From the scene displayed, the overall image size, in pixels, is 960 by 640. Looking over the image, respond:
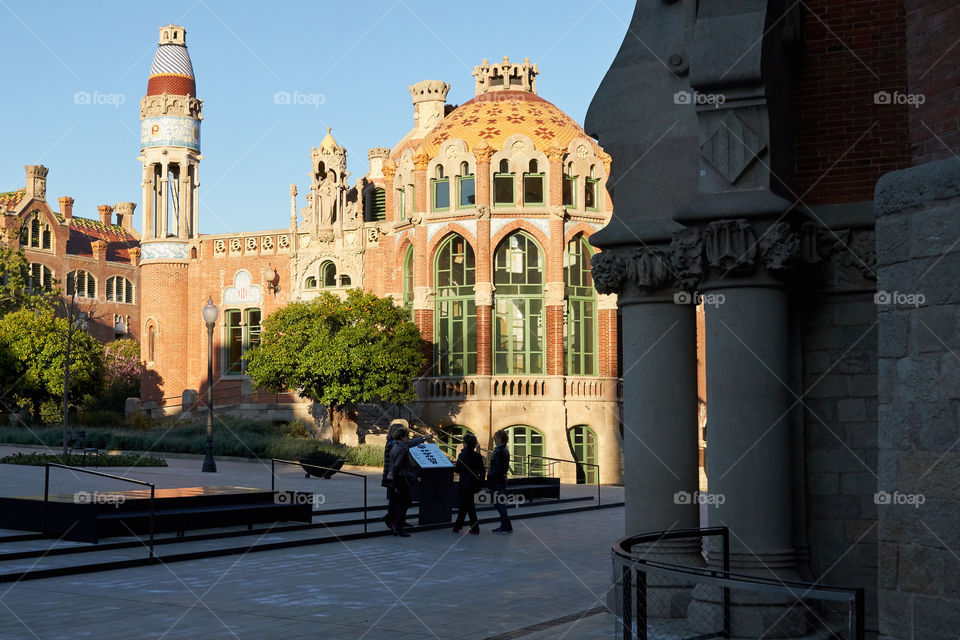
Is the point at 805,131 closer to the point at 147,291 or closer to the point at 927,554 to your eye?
the point at 927,554

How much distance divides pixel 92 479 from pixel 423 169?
21887 mm

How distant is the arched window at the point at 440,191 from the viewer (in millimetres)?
42875

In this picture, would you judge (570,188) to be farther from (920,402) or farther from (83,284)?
(83,284)

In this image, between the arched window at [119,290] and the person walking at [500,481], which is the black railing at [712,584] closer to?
the person walking at [500,481]

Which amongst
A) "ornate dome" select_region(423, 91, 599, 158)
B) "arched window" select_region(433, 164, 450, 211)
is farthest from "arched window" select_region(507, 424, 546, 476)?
"ornate dome" select_region(423, 91, 599, 158)

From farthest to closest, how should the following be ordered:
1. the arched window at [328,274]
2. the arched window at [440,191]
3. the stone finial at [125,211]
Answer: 1. the stone finial at [125,211]
2. the arched window at [328,274]
3. the arched window at [440,191]

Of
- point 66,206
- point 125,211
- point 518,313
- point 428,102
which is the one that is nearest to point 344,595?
point 518,313

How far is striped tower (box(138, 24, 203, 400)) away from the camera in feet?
175

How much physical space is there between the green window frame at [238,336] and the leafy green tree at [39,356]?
5818 mm

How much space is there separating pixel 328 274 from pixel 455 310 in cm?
917

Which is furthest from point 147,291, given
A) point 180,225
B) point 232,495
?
point 232,495

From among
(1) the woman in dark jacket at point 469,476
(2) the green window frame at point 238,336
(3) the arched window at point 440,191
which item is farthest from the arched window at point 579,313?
(1) the woman in dark jacket at point 469,476

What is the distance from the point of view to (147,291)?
177 ft

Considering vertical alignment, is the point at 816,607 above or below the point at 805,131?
below
